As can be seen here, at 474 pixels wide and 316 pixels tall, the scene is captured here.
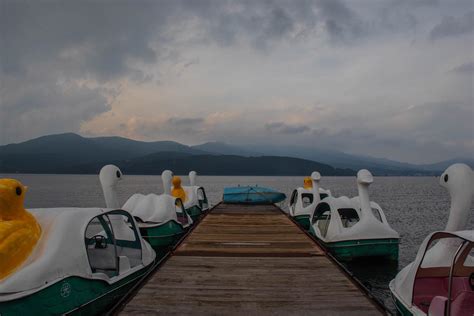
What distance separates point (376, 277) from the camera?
13719mm

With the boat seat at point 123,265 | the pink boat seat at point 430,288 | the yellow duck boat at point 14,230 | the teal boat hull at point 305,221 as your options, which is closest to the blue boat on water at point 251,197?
the teal boat hull at point 305,221

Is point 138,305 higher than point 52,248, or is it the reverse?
point 52,248

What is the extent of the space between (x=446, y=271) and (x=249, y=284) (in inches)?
156

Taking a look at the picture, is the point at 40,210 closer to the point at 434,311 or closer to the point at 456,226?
the point at 434,311

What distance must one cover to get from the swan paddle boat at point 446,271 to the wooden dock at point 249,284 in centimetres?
78

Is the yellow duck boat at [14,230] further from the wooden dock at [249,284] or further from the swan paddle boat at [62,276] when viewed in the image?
the wooden dock at [249,284]

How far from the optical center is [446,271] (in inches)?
288

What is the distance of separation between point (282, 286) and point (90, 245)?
6030 mm

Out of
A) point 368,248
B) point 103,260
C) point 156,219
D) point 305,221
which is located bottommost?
point 305,221

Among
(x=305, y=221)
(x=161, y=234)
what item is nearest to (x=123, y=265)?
(x=161, y=234)

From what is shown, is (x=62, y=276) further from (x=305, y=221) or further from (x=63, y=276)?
(x=305, y=221)

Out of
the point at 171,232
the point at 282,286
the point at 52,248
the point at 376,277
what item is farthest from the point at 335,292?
the point at 171,232

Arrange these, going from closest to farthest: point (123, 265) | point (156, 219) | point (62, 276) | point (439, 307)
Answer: point (439, 307) < point (62, 276) < point (123, 265) < point (156, 219)

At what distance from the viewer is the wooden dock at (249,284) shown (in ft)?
21.0
